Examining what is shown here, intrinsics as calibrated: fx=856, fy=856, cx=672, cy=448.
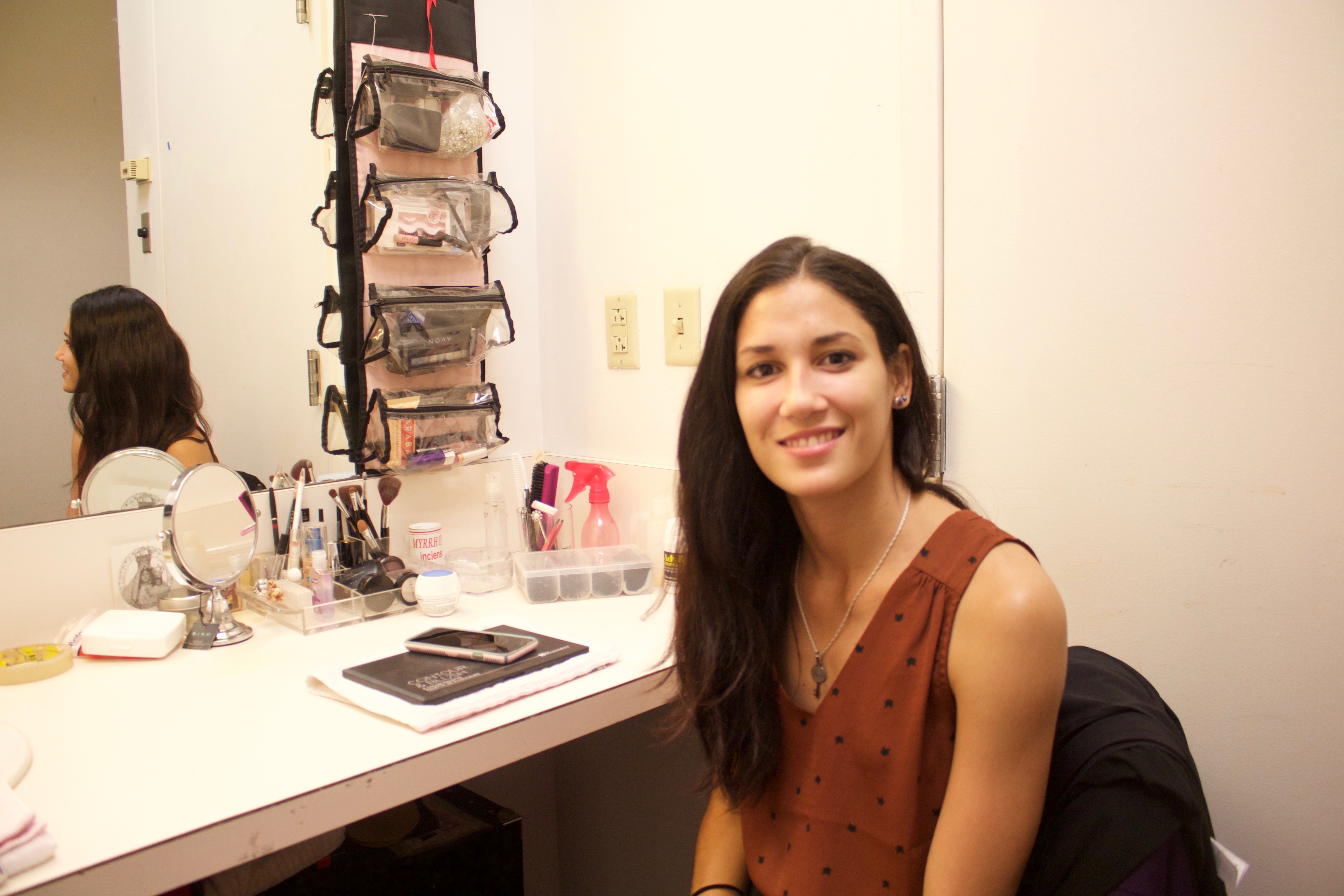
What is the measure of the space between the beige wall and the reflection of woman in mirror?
0.06ft

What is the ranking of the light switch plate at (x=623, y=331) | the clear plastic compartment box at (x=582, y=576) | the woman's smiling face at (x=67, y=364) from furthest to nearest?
the light switch plate at (x=623, y=331) < the clear plastic compartment box at (x=582, y=576) < the woman's smiling face at (x=67, y=364)

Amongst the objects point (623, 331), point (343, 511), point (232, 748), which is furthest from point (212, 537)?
point (623, 331)

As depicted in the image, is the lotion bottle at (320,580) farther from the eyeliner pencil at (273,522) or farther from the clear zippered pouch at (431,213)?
the clear zippered pouch at (431,213)

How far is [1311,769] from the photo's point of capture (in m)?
0.94

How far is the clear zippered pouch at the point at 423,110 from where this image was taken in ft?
4.85

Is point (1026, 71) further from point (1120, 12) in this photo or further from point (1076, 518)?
point (1076, 518)

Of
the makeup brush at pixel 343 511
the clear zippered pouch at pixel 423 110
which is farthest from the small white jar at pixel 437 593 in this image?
the clear zippered pouch at pixel 423 110

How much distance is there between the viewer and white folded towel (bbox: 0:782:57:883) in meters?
0.68

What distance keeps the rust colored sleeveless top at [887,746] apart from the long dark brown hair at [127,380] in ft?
3.67

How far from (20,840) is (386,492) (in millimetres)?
912

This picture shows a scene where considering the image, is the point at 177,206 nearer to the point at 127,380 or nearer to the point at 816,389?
the point at 127,380

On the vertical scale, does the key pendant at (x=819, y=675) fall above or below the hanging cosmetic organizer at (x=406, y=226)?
below

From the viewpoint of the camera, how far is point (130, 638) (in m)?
1.17

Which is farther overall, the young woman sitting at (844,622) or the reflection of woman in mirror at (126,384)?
the reflection of woman in mirror at (126,384)
